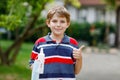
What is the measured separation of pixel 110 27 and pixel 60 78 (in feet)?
96.8

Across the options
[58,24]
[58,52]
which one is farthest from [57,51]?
[58,24]

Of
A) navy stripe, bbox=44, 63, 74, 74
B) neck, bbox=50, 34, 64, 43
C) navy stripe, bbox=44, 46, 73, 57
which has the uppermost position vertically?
neck, bbox=50, 34, 64, 43

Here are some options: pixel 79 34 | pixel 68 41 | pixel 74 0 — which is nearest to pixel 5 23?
pixel 74 0

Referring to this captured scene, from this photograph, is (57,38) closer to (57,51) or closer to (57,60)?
(57,51)

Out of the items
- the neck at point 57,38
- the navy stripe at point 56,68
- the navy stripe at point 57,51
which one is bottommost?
the navy stripe at point 56,68

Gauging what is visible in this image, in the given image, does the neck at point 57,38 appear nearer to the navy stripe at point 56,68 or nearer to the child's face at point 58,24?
the child's face at point 58,24

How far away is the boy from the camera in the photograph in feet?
17.4

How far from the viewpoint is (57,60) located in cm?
530

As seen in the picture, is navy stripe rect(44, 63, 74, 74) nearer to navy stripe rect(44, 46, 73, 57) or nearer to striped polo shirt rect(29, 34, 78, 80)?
striped polo shirt rect(29, 34, 78, 80)

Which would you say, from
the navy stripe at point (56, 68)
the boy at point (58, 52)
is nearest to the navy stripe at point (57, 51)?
the boy at point (58, 52)

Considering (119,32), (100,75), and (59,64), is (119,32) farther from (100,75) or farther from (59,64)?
(59,64)

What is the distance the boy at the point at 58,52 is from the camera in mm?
5301

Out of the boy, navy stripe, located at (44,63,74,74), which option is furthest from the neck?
navy stripe, located at (44,63,74,74)

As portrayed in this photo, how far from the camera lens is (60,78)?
5332 mm
